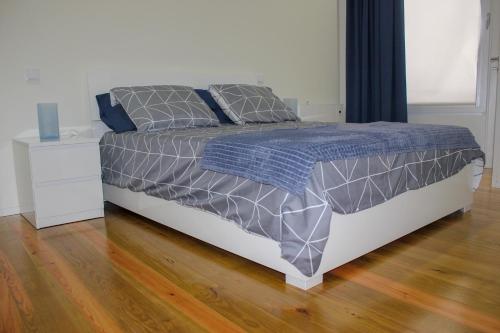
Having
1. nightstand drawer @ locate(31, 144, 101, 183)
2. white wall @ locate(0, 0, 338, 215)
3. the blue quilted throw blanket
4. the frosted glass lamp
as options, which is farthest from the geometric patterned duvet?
white wall @ locate(0, 0, 338, 215)

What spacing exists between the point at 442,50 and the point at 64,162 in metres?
3.63

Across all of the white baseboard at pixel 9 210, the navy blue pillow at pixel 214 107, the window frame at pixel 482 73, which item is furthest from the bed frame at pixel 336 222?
the window frame at pixel 482 73

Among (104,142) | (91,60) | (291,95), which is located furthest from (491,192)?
(91,60)

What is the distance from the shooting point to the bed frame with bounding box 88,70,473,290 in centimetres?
163

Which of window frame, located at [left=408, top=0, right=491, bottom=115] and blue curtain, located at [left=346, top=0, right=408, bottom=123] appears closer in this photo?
window frame, located at [left=408, top=0, right=491, bottom=115]

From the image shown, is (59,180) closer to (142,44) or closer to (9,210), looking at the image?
(9,210)

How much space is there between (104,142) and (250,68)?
1.69 metres

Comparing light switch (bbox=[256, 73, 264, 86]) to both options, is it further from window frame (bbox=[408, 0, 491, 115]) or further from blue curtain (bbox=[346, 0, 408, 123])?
window frame (bbox=[408, 0, 491, 115])

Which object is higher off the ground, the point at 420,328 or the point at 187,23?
the point at 187,23

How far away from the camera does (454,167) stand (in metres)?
2.33

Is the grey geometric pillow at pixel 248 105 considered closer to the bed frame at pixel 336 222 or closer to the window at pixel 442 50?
the bed frame at pixel 336 222

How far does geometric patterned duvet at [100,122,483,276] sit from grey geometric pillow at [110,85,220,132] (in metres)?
0.12

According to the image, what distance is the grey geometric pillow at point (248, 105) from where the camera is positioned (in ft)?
10.1

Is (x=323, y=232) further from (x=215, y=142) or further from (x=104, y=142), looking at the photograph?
(x=104, y=142)
